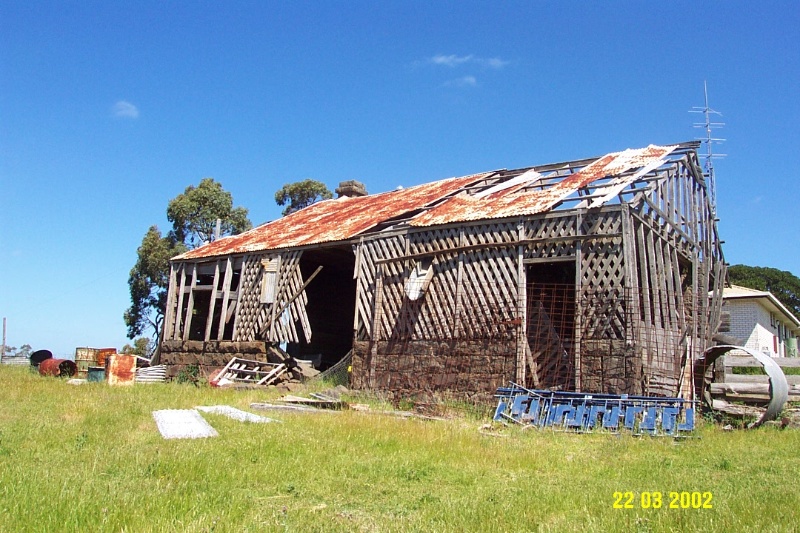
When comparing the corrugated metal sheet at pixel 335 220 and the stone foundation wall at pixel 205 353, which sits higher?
the corrugated metal sheet at pixel 335 220

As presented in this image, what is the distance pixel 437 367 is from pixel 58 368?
41.7 ft

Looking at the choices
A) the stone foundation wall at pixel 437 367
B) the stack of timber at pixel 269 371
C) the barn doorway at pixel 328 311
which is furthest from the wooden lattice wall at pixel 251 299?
the stone foundation wall at pixel 437 367

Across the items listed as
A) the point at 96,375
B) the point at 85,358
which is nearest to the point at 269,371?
the point at 96,375

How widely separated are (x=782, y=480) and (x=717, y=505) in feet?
5.84

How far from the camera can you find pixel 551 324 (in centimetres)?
1357

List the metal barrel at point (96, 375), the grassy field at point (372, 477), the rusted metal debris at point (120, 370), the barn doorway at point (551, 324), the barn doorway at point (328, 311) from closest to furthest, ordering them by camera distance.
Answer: the grassy field at point (372, 477) → the barn doorway at point (551, 324) → the rusted metal debris at point (120, 370) → the metal barrel at point (96, 375) → the barn doorway at point (328, 311)

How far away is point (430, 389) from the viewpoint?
14.4m

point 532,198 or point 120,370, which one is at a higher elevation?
point 532,198

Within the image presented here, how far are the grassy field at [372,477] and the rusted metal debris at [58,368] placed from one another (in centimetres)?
1114

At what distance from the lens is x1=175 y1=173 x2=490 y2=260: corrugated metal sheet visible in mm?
18430

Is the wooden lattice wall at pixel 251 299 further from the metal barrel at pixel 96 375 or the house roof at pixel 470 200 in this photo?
the metal barrel at pixel 96 375

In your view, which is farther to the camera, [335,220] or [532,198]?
[335,220]

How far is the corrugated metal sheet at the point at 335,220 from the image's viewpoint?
18430mm

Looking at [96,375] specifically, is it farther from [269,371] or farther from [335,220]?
[335,220]
